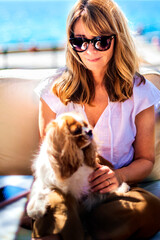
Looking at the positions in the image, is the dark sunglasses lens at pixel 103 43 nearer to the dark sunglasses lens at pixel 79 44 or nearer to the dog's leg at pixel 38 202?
the dark sunglasses lens at pixel 79 44

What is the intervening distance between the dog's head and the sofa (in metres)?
0.88

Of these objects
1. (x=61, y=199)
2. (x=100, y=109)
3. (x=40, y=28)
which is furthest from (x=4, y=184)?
(x=40, y=28)

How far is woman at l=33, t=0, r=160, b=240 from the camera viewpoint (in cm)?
159

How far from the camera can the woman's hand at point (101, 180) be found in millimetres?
1470

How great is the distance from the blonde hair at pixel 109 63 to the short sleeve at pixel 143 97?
47mm

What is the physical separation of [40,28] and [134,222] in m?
43.9

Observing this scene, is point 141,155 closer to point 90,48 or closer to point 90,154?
point 90,154

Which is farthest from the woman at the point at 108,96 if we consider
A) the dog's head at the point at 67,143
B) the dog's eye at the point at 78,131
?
the dog's eye at the point at 78,131

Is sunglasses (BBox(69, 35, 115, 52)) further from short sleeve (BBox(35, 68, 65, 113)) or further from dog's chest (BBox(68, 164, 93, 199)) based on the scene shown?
dog's chest (BBox(68, 164, 93, 199))

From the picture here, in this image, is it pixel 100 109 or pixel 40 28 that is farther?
pixel 40 28

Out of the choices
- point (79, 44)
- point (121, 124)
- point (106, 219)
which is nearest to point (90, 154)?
point (106, 219)

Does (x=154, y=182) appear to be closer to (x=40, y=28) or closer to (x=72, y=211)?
(x=72, y=211)

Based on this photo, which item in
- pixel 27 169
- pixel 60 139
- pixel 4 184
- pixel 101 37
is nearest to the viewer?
pixel 60 139

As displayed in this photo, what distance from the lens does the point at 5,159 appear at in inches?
87.4
